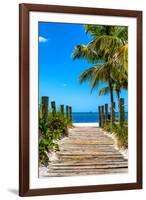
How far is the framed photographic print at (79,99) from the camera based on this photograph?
260 cm

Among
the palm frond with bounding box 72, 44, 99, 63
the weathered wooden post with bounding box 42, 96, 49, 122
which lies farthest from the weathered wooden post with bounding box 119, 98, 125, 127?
the weathered wooden post with bounding box 42, 96, 49, 122

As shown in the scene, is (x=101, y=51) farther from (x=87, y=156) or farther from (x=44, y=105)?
(x=87, y=156)

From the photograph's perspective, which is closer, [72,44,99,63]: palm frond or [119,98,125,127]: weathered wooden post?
[72,44,99,63]: palm frond

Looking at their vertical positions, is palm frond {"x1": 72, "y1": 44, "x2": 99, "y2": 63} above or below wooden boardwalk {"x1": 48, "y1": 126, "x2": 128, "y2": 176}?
above

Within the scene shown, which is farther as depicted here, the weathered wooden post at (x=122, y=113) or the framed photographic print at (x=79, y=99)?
the weathered wooden post at (x=122, y=113)

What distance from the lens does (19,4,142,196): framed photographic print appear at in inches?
102

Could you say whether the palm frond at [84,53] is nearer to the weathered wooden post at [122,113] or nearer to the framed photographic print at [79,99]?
the framed photographic print at [79,99]

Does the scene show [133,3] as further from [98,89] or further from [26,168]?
[26,168]

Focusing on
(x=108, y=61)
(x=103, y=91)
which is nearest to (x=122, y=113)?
(x=103, y=91)

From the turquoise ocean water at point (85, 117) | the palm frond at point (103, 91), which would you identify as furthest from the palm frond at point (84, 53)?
the turquoise ocean water at point (85, 117)

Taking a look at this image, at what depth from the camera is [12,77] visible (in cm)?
260

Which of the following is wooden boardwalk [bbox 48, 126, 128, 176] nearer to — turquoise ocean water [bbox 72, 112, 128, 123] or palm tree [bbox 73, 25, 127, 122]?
turquoise ocean water [bbox 72, 112, 128, 123]

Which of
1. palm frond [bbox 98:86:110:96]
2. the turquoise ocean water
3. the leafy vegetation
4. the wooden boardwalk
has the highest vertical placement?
the leafy vegetation

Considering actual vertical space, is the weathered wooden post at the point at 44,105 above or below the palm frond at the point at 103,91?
below
